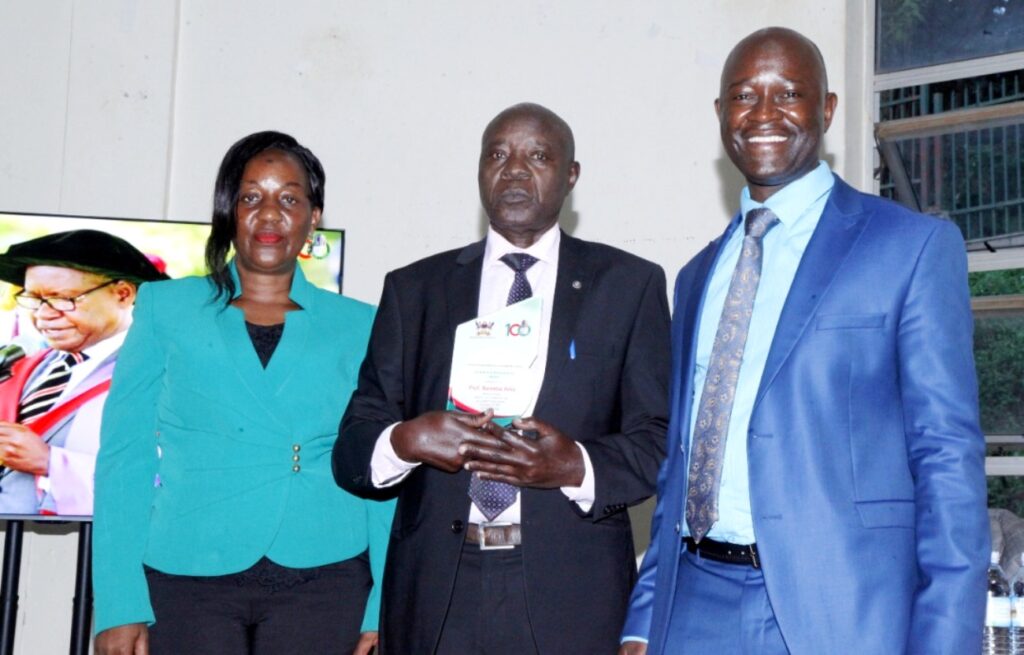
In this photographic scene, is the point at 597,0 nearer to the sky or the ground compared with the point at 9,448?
nearer to the sky

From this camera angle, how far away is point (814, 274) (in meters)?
2.32

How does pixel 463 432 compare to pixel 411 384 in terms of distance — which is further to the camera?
pixel 411 384

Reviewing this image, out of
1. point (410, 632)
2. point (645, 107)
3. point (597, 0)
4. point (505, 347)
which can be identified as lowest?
point (410, 632)

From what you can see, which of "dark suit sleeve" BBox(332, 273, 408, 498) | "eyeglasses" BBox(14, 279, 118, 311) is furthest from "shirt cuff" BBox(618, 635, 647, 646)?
"eyeglasses" BBox(14, 279, 118, 311)

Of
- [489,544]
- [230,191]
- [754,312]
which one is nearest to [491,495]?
[489,544]

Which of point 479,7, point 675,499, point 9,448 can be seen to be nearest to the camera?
point 675,499

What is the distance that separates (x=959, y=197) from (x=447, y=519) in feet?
10.4

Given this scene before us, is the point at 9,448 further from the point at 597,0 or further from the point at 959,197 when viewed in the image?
the point at 959,197

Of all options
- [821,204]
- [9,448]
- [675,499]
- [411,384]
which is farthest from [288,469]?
[9,448]

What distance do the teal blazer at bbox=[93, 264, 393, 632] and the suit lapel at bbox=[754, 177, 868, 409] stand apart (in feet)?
4.08

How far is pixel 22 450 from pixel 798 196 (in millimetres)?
3053

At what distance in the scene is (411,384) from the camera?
295 cm

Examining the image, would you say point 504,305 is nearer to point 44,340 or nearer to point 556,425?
point 556,425

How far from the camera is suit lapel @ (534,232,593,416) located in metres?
2.82
